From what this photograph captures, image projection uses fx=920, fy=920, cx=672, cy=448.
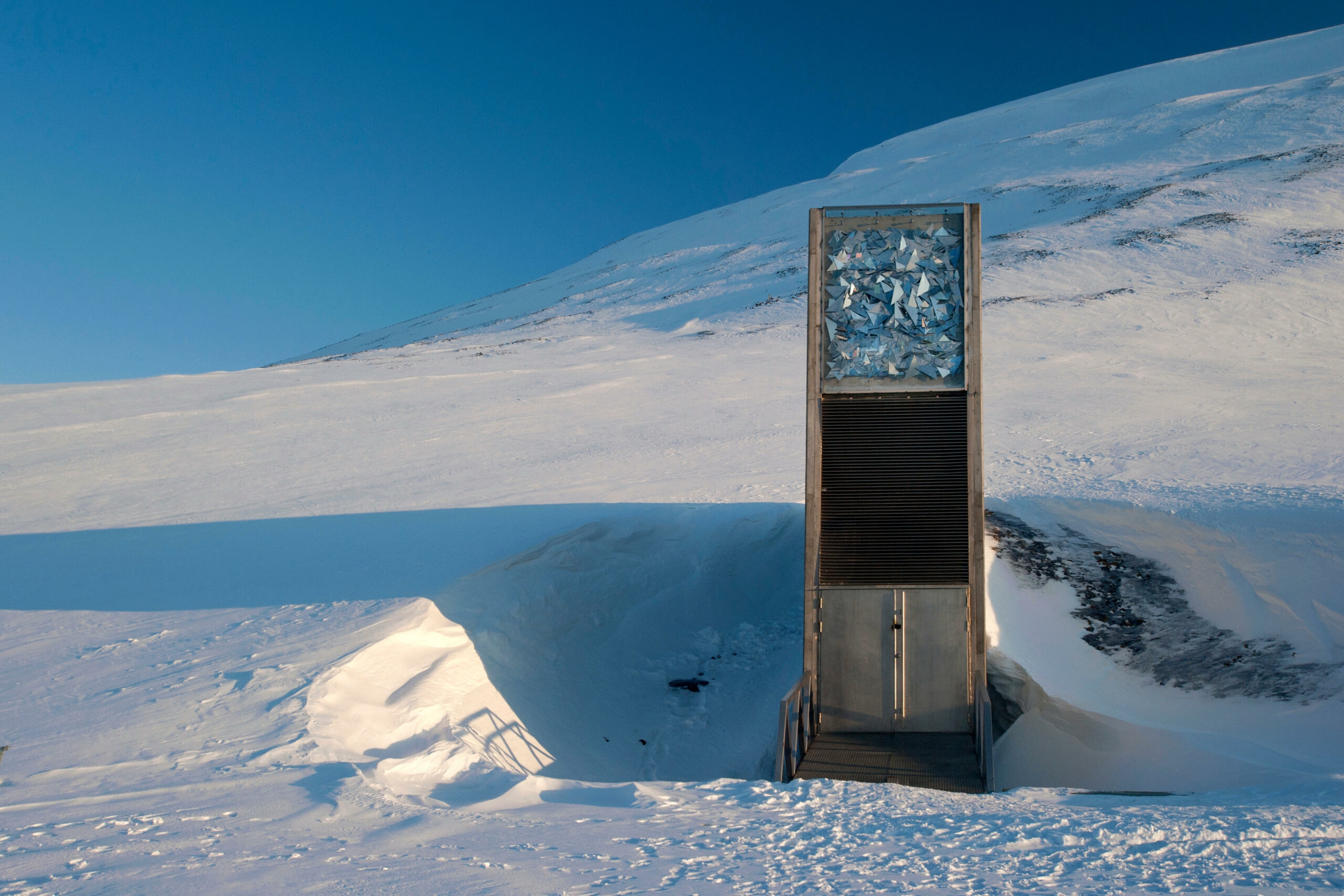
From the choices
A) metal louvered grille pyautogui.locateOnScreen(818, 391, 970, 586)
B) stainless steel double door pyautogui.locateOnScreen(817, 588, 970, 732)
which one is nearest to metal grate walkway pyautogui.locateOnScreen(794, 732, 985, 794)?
stainless steel double door pyautogui.locateOnScreen(817, 588, 970, 732)

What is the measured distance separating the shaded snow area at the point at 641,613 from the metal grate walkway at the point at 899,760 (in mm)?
774

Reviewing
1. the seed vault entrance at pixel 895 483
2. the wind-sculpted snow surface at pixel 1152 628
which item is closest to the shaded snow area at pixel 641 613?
the wind-sculpted snow surface at pixel 1152 628

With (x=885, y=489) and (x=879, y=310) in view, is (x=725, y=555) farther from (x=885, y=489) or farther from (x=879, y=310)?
(x=879, y=310)

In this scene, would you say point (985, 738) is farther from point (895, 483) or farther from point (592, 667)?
point (592, 667)

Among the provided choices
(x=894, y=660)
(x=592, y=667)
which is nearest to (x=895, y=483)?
(x=894, y=660)

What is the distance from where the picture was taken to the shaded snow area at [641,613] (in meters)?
5.14

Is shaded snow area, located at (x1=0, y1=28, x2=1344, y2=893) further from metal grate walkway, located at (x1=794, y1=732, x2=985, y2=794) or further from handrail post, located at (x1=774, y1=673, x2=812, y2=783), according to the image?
metal grate walkway, located at (x1=794, y1=732, x2=985, y2=794)

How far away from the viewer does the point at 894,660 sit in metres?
9.45

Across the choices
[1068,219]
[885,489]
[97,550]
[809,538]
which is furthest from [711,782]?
[1068,219]

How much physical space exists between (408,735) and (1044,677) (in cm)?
638

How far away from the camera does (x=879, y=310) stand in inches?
386

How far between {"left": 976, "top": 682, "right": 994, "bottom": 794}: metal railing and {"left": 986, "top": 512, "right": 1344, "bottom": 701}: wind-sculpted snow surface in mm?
1887

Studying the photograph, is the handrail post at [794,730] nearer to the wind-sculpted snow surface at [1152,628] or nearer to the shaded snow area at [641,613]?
the shaded snow area at [641,613]

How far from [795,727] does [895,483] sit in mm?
2780
